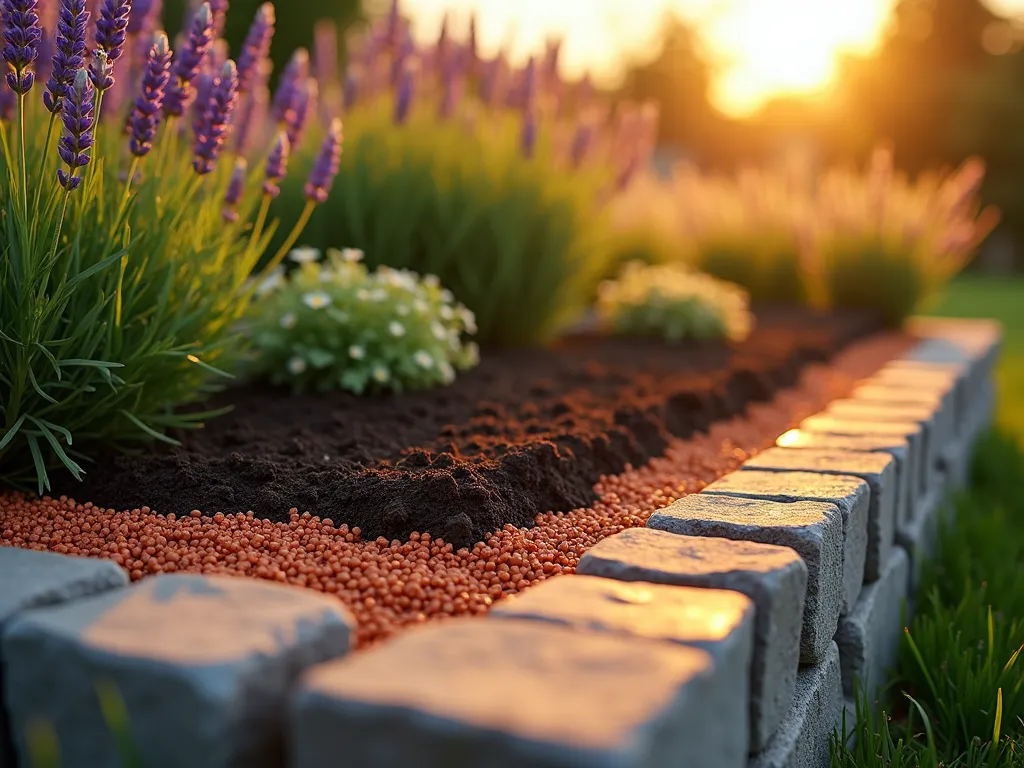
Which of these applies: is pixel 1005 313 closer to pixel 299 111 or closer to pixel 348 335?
pixel 348 335

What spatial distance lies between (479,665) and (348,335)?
2123 millimetres

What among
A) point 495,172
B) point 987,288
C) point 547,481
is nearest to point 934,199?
point 495,172

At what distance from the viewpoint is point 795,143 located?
2844 centimetres

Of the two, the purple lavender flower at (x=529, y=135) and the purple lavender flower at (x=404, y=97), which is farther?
the purple lavender flower at (x=529, y=135)

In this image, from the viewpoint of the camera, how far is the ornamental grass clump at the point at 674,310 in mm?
4867

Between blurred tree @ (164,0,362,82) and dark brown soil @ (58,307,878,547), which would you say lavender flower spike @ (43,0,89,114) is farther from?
blurred tree @ (164,0,362,82)

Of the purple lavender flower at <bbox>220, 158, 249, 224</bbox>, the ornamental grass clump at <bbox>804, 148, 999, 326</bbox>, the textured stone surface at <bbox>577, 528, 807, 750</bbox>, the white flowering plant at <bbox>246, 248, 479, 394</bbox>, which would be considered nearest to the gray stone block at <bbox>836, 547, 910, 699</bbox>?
the textured stone surface at <bbox>577, 528, 807, 750</bbox>

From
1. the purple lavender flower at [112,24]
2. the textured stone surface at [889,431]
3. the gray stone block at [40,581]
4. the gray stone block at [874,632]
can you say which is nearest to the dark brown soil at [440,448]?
the textured stone surface at [889,431]

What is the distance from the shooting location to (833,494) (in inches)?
73.5

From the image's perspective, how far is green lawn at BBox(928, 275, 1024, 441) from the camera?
6426 millimetres

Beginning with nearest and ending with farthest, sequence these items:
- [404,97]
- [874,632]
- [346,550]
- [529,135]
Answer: [346,550] → [874,632] → [404,97] → [529,135]

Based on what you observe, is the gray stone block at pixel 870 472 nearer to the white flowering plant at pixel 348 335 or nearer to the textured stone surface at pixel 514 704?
the textured stone surface at pixel 514 704

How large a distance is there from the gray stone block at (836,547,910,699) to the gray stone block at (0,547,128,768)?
131cm

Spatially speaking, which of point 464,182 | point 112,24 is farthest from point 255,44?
point 464,182
